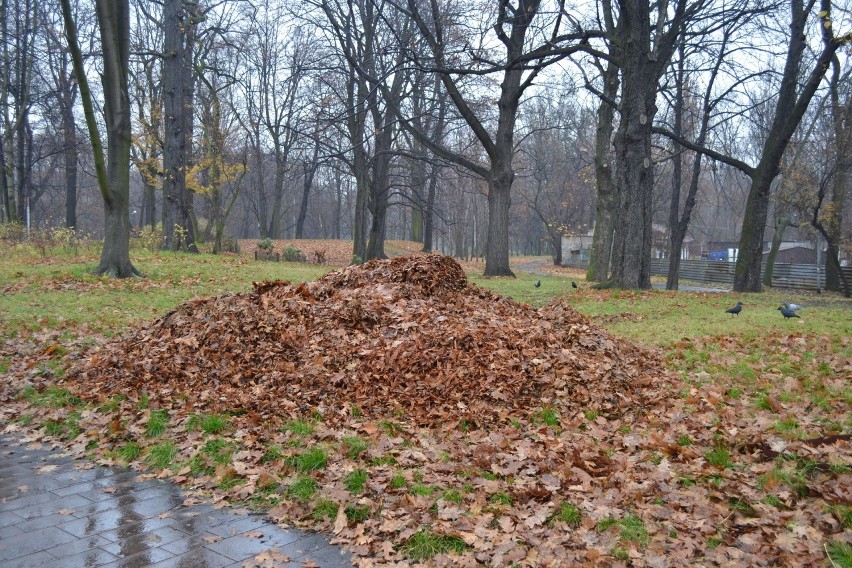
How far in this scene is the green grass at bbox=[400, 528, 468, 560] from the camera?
368 cm

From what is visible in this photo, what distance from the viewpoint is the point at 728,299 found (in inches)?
553

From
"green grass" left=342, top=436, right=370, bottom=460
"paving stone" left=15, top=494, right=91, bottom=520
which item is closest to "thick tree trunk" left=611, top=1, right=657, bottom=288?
"green grass" left=342, top=436, right=370, bottom=460

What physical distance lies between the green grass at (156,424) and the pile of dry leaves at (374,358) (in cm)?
32

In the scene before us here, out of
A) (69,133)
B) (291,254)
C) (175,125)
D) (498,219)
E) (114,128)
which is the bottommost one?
(291,254)

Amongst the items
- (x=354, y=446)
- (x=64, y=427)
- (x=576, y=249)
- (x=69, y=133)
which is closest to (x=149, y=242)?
(x=69, y=133)

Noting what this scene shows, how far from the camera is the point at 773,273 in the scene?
105ft

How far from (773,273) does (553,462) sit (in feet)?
104

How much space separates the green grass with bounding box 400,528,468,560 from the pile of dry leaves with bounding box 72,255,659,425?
6.13 ft

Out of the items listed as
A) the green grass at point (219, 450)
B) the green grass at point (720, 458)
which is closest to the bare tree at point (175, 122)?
the green grass at point (219, 450)

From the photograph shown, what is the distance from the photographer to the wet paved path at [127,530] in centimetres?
366

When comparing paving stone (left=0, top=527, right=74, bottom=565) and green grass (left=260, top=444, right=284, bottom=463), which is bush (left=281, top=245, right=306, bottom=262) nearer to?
green grass (left=260, top=444, right=284, bottom=463)

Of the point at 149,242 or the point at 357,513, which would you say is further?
the point at 149,242

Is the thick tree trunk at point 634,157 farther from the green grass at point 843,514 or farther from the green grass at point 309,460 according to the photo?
the green grass at point 843,514

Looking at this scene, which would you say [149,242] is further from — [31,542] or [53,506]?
[31,542]
